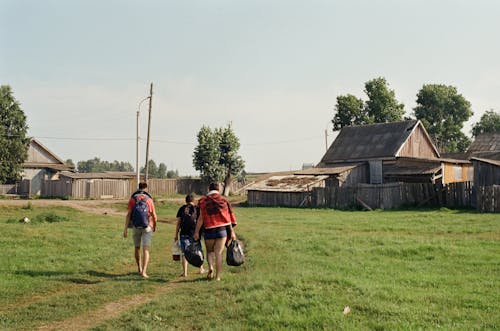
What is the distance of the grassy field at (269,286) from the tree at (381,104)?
4802 centimetres

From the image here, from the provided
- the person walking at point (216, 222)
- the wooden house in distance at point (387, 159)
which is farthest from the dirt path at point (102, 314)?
the wooden house in distance at point (387, 159)

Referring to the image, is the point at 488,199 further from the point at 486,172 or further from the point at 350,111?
the point at 350,111

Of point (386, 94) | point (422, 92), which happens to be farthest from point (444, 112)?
point (386, 94)

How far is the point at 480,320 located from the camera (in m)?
6.31

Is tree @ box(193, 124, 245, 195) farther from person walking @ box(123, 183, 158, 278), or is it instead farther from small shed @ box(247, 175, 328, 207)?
person walking @ box(123, 183, 158, 278)

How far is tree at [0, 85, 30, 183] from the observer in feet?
149

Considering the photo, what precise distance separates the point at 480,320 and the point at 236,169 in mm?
51286

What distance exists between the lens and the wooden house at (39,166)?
50553mm

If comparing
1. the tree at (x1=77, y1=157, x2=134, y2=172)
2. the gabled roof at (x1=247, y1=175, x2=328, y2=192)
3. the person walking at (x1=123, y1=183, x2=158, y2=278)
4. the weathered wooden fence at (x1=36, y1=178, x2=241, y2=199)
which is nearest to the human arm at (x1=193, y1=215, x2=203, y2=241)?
the person walking at (x1=123, y1=183, x2=158, y2=278)

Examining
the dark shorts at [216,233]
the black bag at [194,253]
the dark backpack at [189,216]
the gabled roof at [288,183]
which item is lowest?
the black bag at [194,253]

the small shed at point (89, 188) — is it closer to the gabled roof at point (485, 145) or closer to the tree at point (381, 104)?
the tree at point (381, 104)

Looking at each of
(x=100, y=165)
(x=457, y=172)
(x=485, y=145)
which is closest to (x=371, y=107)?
(x=485, y=145)

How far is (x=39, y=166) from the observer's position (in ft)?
169

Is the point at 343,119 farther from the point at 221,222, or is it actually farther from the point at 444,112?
the point at 221,222
